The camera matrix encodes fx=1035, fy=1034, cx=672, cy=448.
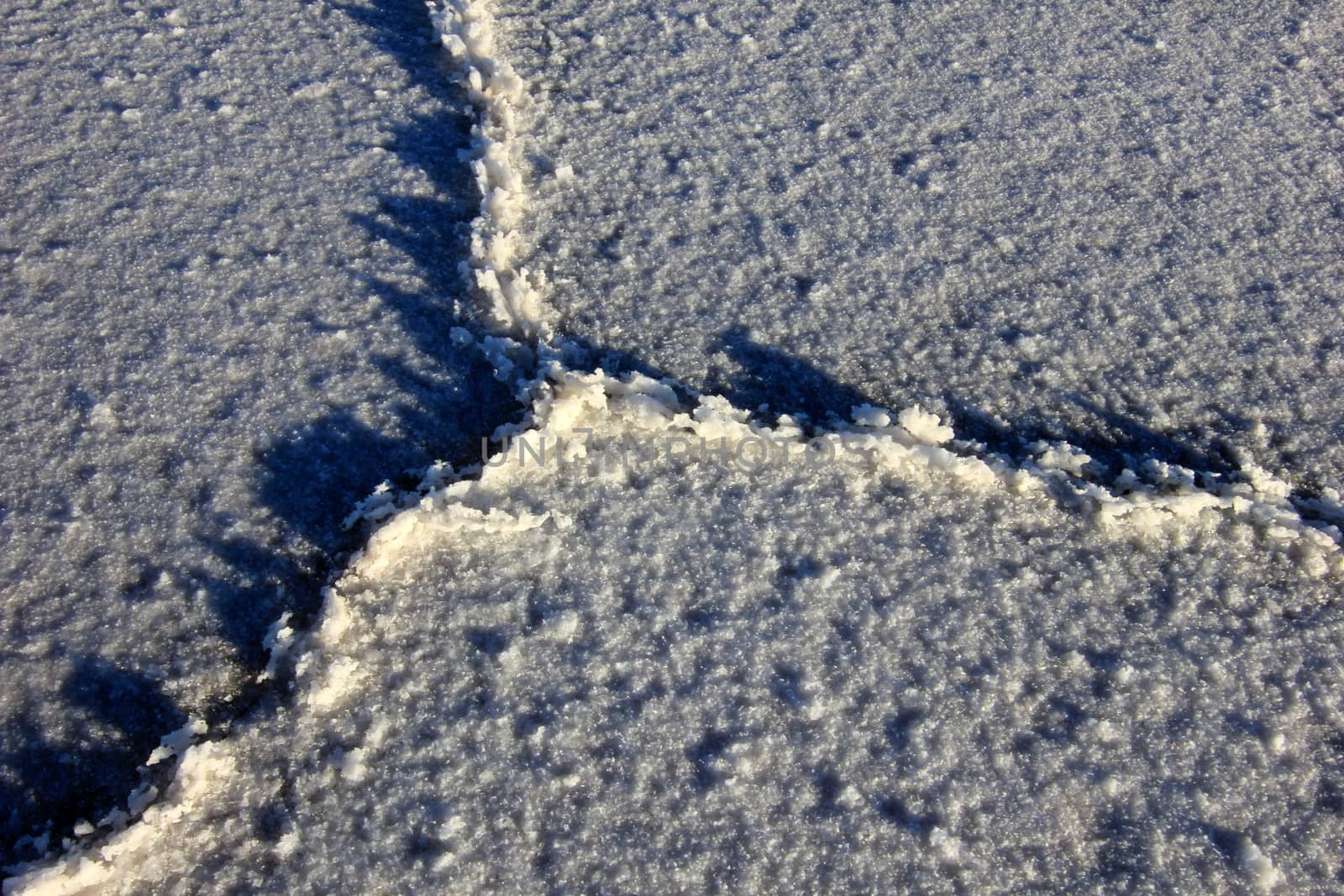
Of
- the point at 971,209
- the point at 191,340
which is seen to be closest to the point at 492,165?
the point at 191,340

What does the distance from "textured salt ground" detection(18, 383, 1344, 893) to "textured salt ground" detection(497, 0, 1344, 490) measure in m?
0.15

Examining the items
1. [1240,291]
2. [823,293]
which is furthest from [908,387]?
[1240,291]

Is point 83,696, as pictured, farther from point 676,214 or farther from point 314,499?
point 676,214

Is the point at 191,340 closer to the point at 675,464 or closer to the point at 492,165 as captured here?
the point at 492,165

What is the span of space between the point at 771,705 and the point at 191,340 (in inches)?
33.8

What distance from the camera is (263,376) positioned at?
1284mm

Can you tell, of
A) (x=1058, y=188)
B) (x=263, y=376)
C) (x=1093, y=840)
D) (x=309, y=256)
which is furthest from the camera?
(x=1058, y=188)

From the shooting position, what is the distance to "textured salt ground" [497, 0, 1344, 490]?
1.31 m

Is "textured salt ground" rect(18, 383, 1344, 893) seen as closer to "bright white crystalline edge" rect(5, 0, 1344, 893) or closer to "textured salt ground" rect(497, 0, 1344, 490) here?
"bright white crystalline edge" rect(5, 0, 1344, 893)

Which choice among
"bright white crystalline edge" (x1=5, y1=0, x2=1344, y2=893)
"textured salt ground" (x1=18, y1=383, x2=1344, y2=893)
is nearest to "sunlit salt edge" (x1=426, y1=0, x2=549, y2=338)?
"bright white crystalline edge" (x1=5, y1=0, x2=1344, y2=893)

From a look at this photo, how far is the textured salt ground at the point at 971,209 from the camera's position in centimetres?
131

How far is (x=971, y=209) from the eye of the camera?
1.51 m

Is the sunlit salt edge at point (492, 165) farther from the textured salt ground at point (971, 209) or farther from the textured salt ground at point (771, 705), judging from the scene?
the textured salt ground at point (771, 705)

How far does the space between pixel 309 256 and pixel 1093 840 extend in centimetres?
118
